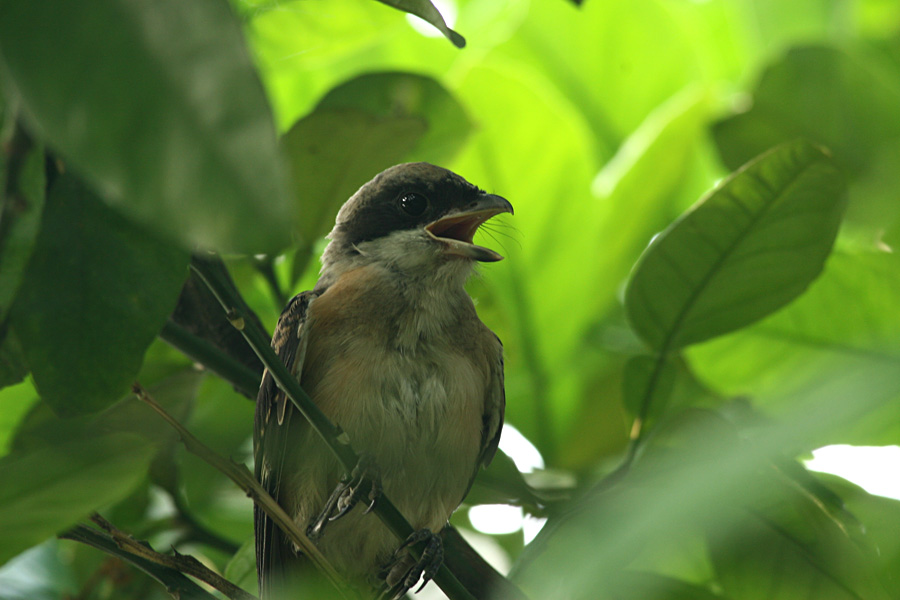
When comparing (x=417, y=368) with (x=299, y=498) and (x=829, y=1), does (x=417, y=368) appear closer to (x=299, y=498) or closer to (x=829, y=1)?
(x=299, y=498)

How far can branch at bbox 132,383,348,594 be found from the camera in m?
1.13

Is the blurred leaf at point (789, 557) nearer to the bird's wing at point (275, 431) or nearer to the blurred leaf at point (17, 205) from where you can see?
the bird's wing at point (275, 431)

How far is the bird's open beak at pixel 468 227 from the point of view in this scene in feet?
6.06

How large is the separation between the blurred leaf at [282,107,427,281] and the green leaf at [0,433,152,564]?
3.17ft

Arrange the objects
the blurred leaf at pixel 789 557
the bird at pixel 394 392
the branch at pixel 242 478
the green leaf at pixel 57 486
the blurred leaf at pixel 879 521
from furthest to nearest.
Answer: the bird at pixel 394 392, the blurred leaf at pixel 789 557, the blurred leaf at pixel 879 521, the branch at pixel 242 478, the green leaf at pixel 57 486

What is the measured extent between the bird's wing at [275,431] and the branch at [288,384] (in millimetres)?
568

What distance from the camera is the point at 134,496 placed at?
75.7 inches

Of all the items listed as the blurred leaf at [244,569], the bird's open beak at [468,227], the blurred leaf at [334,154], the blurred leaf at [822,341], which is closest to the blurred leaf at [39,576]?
the blurred leaf at [244,569]

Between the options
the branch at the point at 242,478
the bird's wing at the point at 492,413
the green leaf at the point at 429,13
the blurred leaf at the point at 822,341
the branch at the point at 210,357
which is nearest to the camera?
the green leaf at the point at 429,13

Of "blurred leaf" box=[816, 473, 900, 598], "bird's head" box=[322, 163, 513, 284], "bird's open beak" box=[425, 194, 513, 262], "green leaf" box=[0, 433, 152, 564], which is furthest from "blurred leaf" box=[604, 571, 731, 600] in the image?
"green leaf" box=[0, 433, 152, 564]

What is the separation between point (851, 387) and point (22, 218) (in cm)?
106

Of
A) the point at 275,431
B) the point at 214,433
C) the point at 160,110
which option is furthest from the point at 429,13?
the point at 214,433

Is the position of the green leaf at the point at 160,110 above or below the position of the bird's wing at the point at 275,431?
above

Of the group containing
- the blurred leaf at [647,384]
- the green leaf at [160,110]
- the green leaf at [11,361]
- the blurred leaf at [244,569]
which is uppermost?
the green leaf at [160,110]
